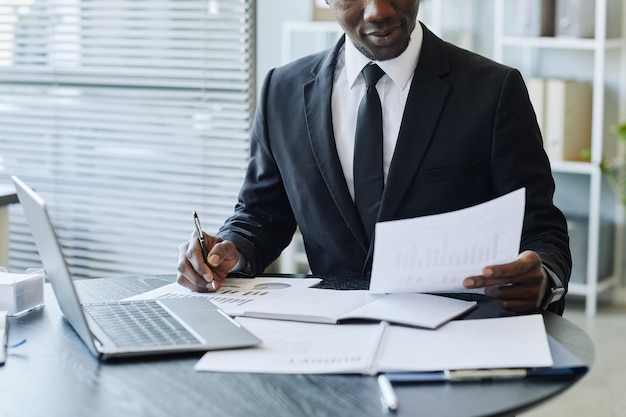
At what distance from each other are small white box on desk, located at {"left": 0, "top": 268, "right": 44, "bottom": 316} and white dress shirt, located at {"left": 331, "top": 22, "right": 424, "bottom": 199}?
1.97ft

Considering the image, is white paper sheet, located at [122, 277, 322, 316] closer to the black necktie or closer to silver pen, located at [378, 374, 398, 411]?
the black necktie

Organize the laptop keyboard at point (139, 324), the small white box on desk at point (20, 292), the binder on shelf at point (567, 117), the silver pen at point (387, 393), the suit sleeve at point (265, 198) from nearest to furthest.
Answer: the silver pen at point (387, 393)
the laptop keyboard at point (139, 324)
the small white box on desk at point (20, 292)
the suit sleeve at point (265, 198)
the binder on shelf at point (567, 117)

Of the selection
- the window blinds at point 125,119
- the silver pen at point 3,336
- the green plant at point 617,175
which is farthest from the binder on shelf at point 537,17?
the silver pen at point 3,336

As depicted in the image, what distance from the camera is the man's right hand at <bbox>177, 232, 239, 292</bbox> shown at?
1590 mm

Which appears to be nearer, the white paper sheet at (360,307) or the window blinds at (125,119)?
the white paper sheet at (360,307)

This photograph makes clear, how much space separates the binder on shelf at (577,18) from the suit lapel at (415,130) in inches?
96.2

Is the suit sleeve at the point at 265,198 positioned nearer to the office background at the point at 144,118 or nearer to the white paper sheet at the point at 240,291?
the white paper sheet at the point at 240,291

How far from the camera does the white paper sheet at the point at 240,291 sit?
1499 millimetres

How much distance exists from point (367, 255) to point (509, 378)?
2.16 feet

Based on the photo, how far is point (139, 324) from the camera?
1.38 metres

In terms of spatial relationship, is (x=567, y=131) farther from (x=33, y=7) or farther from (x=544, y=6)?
(x=33, y=7)

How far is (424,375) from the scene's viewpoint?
116 cm

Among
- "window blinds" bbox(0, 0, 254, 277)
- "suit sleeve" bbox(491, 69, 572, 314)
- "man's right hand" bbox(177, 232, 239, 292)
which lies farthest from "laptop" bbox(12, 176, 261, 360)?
"window blinds" bbox(0, 0, 254, 277)

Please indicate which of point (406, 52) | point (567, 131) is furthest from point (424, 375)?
point (567, 131)
